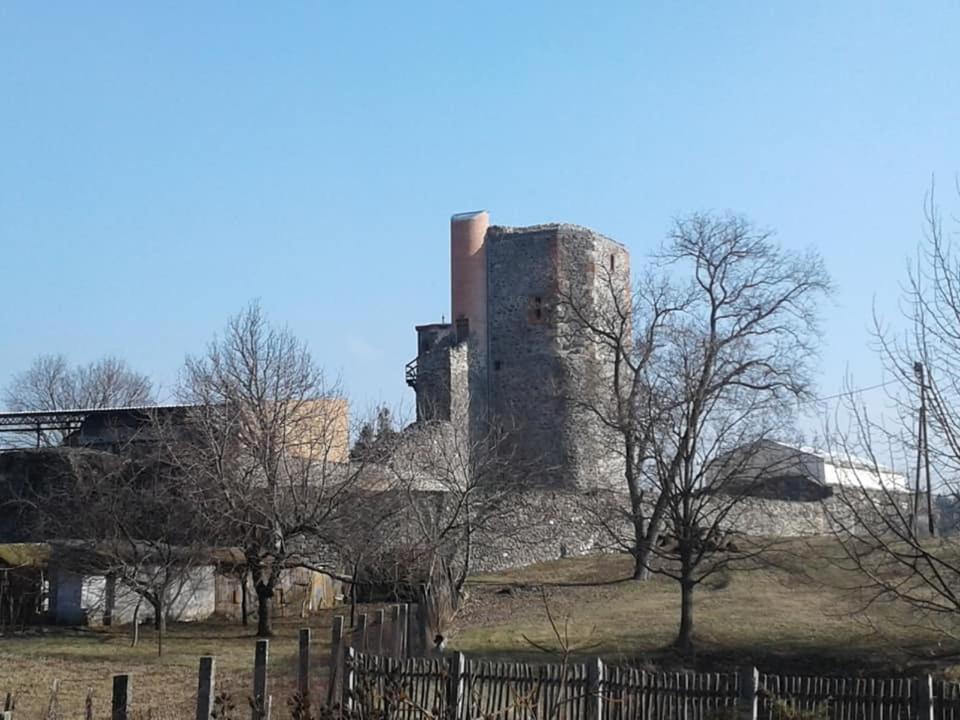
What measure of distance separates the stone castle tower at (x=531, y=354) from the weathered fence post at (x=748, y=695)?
28.8 metres

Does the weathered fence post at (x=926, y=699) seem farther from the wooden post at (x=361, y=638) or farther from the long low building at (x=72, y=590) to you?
the long low building at (x=72, y=590)

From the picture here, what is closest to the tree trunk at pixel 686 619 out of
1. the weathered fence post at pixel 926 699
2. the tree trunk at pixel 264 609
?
the tree trunk at pixel 264 609

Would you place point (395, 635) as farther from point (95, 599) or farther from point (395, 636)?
point (95, 599)

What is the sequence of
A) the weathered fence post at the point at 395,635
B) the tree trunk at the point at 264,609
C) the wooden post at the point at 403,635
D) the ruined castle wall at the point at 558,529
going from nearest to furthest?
the weathered fence post at the point at 395,635, the wooden post at the point at 403,635, the tree trunk at the point at 264,609, the ruined castle wall at the point at 558,529

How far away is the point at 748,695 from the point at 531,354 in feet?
100

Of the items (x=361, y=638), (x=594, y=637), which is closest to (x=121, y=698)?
(x=361, y=638)

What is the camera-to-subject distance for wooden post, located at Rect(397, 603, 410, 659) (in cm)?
1391

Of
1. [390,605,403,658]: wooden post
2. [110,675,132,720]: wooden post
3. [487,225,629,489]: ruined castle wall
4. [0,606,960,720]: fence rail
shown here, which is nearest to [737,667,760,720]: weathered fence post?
[0,606,960,720]: fence rail

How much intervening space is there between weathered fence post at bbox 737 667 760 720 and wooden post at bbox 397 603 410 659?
14.6 ft

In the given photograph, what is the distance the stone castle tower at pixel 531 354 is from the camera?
40188 mm

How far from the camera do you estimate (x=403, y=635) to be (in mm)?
14367

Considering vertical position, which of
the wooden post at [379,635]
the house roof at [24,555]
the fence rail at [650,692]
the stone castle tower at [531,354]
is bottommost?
the fence rail at [650,692]

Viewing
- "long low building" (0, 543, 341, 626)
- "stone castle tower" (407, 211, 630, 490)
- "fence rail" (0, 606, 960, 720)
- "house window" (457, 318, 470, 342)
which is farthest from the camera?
"house window" (457, 318, 470, 342)

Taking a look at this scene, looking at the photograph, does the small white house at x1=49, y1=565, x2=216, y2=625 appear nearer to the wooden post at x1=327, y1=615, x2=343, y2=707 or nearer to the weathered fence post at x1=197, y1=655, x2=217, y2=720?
the wooden post at x1=327, y1=615, x2=343, y2=707
